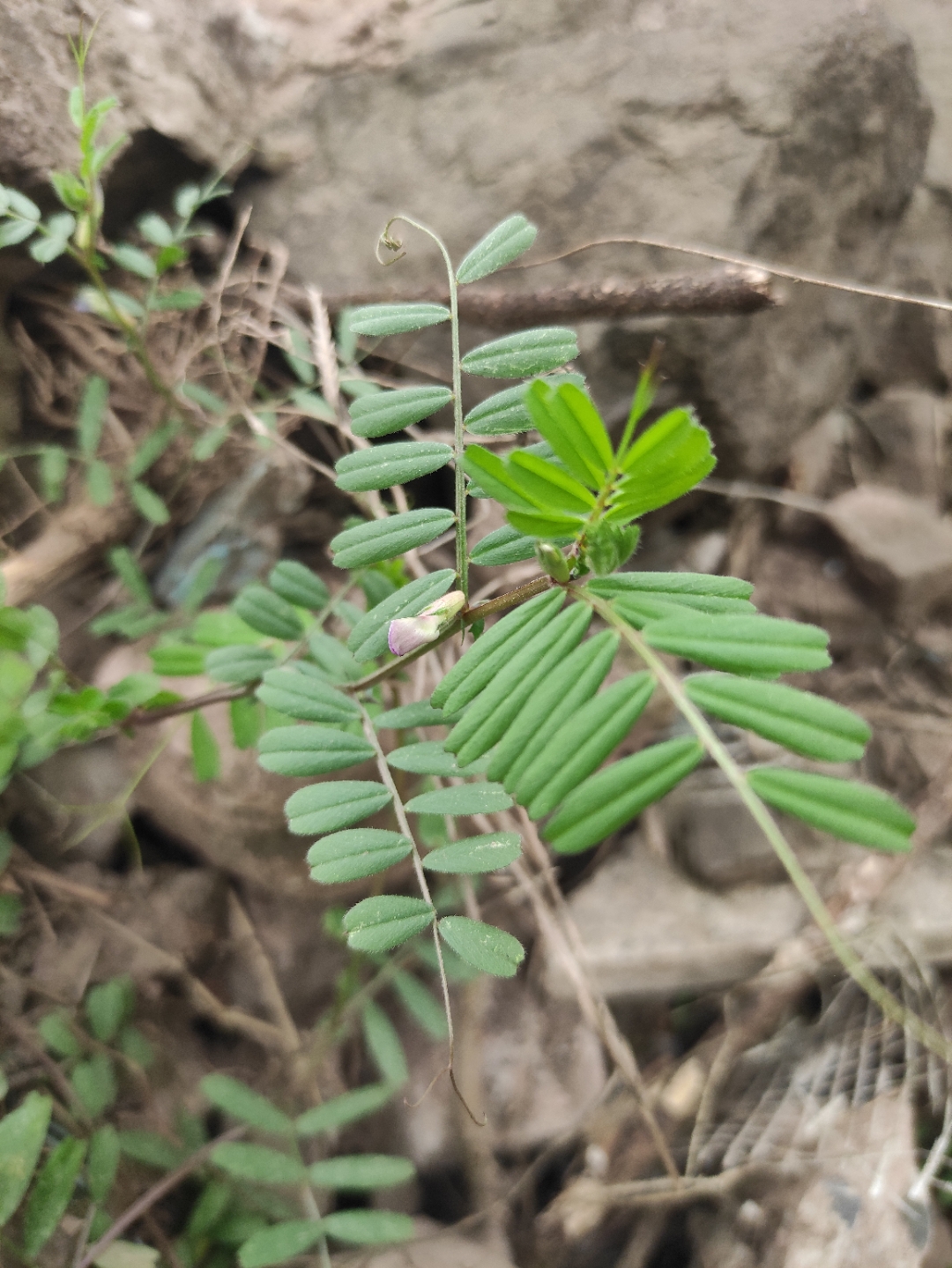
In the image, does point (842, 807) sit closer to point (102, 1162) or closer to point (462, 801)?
point (462, 801)

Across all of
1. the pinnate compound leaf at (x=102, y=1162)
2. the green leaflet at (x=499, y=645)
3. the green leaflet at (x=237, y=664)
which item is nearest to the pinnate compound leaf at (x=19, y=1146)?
the pinnate compound leaf at (x=102, y=1162)

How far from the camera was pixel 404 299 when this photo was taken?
1588mm

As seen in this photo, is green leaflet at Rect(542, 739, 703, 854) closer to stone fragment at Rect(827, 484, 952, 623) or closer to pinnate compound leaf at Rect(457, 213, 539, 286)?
pinnate compound leaf at Rect(457, 213, 539, 286)

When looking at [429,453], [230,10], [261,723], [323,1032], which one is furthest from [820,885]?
[230,10]

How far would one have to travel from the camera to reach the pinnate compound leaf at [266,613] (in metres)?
1.18

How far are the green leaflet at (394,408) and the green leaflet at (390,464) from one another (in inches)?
1.0

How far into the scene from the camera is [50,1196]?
1187 mm

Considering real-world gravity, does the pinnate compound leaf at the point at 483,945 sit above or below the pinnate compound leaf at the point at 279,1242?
above

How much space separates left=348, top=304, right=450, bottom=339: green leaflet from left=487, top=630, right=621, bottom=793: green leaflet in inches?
20.3

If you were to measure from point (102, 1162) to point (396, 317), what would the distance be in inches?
55.3

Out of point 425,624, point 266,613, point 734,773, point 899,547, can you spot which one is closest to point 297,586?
point 266,613

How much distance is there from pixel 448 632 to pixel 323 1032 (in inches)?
46.7

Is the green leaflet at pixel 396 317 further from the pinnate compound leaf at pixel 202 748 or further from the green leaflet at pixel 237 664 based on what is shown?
the pinnate compound leaf at pixel 202 748

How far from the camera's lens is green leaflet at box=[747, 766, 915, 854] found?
509 millimetres
